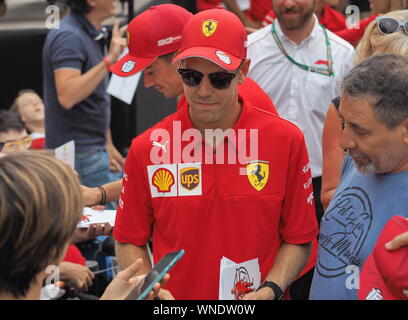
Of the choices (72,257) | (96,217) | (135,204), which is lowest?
(72,257)

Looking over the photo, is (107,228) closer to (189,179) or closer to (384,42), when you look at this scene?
(189,179)

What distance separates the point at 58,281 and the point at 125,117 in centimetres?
328

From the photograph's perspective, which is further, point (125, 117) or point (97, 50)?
point (125, 117)

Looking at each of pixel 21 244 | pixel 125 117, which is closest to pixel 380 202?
pixel 21 244

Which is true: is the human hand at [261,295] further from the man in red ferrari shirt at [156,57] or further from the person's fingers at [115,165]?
the person's fingers at [115,165]

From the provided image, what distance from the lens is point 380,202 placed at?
97.1 inches

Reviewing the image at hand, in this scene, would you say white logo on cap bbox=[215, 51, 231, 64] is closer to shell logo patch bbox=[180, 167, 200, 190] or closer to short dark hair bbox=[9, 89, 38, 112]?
shell logo patch bbox=[180, 167, 200, 190]

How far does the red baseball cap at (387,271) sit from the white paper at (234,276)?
0.61m

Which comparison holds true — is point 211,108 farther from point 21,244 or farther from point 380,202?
point 21,244

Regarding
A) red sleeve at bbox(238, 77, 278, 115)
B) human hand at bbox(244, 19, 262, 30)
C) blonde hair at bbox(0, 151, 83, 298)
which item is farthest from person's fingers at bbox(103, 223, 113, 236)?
human hand at bbox(244, 19, 262, 30)

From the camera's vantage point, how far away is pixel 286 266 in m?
2.84

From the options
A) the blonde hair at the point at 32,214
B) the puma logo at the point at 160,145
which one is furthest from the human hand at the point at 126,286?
the puma logo at the point at 160,145

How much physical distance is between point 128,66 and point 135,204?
878mm

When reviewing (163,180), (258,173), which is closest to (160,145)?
(163,180)
